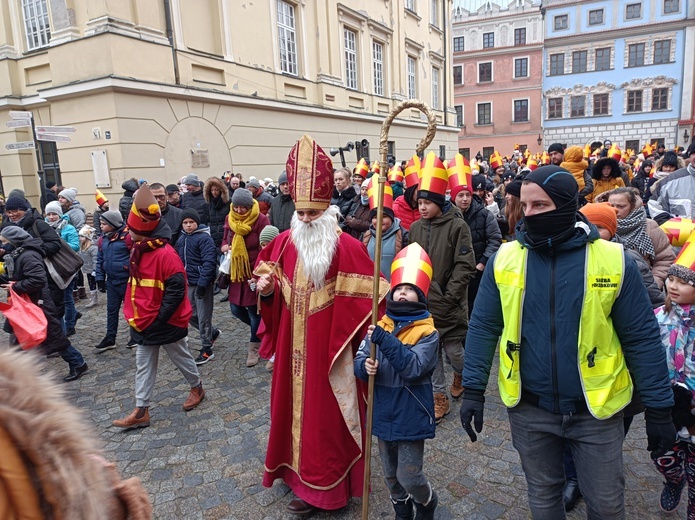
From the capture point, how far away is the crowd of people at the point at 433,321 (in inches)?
79.2

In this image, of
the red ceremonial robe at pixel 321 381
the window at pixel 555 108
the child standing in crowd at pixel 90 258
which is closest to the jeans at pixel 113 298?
the child standing in crowd at pixel 90 258

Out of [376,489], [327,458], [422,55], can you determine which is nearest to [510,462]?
[376,489]

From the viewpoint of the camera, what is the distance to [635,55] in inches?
1553

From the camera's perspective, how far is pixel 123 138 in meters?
10.3

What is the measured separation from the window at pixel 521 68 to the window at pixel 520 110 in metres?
2.17

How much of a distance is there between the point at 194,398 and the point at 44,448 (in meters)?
3.94

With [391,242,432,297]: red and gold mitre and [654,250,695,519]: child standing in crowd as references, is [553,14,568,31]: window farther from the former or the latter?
[391,242,432,297]: red and gold mitre

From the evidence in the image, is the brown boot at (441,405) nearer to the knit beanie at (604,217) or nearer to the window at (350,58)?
the knit beanie at (604,217)

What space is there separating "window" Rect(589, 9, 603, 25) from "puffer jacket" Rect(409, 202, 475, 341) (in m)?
45.9

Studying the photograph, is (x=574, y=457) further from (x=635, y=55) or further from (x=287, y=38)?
(x=635, y=55)

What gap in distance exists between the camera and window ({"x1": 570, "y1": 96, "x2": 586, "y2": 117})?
41.3 m

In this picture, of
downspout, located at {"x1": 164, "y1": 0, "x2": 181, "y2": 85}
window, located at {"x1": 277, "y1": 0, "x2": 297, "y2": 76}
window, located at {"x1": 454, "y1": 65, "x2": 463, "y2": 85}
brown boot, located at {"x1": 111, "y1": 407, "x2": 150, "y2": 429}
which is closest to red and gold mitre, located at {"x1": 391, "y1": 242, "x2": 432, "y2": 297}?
brown boot, located at {"x1": 111, "y1": 407, "x2": 150, "y2": 429}

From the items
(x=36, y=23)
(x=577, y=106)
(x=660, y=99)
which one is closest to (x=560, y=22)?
(x=577, y=106)

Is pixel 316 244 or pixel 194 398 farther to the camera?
pixel 194 398
